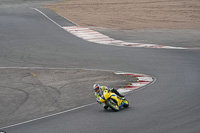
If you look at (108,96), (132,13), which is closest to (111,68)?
(108,96)

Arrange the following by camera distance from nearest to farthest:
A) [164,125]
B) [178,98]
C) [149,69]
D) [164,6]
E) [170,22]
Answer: [164,125] → [178,98] → [149,69] → [170,22] → [164,6]

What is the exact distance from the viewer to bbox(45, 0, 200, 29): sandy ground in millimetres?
37281

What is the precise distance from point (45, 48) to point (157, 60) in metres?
7.86

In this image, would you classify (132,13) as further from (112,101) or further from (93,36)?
(112,101)

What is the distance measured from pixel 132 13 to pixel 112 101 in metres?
29.4

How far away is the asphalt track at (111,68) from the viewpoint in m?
11.9

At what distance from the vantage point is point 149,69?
69.0 feet

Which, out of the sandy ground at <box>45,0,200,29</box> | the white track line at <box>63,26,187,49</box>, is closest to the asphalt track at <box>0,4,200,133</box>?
the white track line at <box>63,26,187,49</box>

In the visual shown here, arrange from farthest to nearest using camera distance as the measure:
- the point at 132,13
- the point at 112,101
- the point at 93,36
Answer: the point at 132,13 < the point at 93,36 < the point at 112,101

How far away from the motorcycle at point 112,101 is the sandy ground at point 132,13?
2253 cm

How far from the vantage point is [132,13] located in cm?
4228

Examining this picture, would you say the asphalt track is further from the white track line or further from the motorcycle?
the white track line

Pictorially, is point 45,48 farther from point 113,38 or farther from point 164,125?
point 164,125

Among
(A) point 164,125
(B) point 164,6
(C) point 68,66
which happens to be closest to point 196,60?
(C) point 68,66
